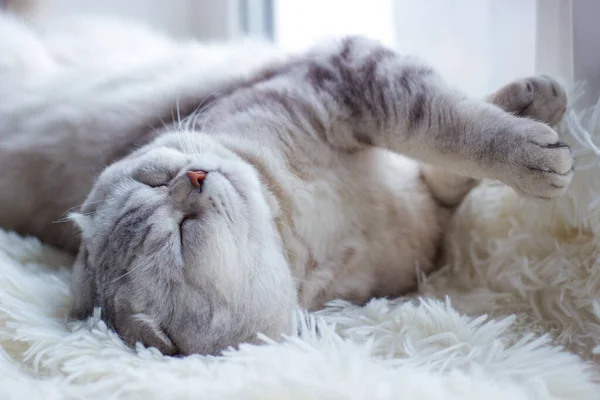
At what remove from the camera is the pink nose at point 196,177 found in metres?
0.78


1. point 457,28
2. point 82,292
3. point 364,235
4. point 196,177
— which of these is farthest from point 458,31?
point 82,292

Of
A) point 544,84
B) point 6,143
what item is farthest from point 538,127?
point 6,143

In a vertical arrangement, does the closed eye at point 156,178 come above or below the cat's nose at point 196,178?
below

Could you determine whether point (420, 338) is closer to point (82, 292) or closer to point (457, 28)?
point (82, 292)

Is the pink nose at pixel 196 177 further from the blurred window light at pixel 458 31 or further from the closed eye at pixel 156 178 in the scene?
the blurred window light at pixel 458 31

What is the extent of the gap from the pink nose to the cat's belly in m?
0.19

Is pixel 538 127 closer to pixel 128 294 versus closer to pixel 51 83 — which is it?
pixel 128 294

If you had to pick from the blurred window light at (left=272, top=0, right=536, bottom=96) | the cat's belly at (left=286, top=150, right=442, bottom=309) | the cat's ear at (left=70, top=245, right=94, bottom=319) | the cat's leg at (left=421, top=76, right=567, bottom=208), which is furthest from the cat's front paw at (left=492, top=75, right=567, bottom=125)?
the cat's ear at (left=70, top=245, right=94, bottom=319)

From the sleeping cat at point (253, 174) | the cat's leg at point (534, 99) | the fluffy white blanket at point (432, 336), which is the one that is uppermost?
the cat's leg at point (534, 99)

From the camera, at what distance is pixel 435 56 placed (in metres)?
1.22

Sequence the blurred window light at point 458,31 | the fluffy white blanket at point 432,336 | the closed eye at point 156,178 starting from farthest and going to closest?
the blurred window light at point 458,31
the closed eye at point 156,178
the fluffy white blanket at point 432,336

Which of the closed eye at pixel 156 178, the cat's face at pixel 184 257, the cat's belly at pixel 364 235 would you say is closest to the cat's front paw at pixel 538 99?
the cat's belly at pixel 364 235

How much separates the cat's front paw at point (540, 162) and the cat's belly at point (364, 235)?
0.25 metres

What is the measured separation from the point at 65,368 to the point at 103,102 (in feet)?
2.34
